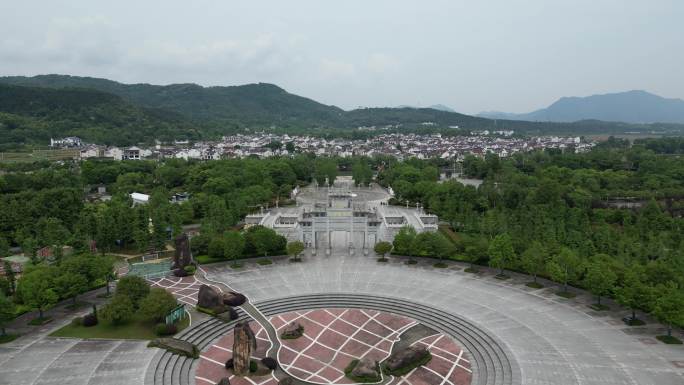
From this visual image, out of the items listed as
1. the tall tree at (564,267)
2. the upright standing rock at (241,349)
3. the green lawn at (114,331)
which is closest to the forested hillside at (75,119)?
the green lawn at (114,331)

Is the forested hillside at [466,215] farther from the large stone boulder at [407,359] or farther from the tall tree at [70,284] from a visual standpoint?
the large stone boulder at [407,359]

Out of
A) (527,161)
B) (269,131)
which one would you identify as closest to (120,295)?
(527,161)

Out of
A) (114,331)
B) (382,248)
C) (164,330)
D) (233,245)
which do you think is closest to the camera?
(164,330)

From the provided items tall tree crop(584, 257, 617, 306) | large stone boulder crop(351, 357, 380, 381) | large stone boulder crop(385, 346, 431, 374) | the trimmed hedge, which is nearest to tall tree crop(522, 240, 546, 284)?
tall tree crop(584, 257, 617, 306)

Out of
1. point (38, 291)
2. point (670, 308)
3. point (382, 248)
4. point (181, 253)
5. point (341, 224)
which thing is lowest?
point (382, 248)

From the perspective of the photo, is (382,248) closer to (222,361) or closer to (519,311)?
(519,311)

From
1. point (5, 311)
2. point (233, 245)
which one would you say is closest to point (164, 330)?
point (5, 311)
